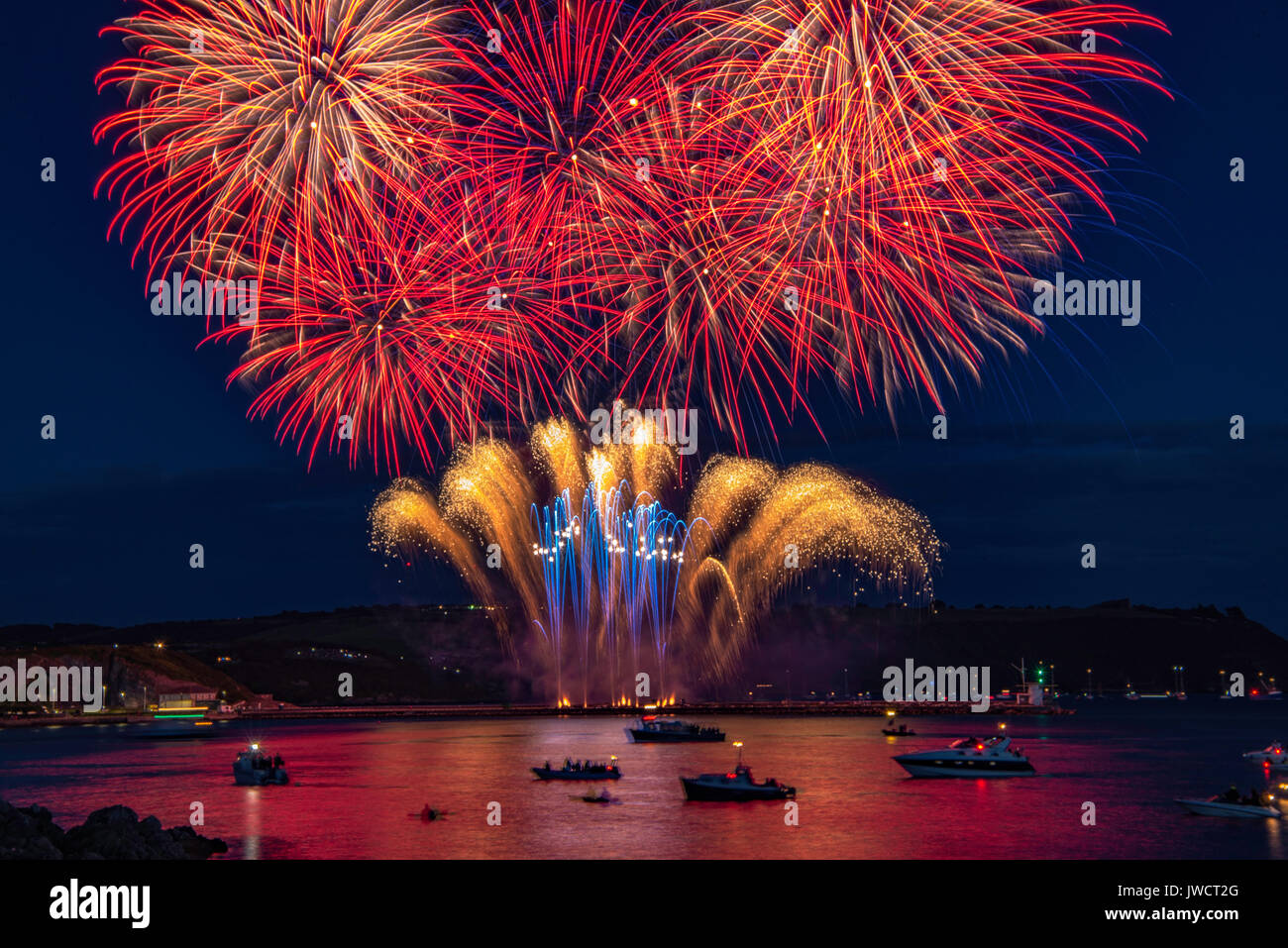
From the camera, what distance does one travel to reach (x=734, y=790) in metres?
79.6

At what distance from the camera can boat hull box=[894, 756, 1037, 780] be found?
9925 cm

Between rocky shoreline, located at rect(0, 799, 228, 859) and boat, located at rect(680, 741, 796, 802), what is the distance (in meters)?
35.3

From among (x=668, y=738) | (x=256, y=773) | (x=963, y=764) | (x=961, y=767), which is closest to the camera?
(x=256, y=773)

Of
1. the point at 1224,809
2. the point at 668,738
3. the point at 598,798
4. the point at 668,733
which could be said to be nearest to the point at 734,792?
the point at 598,798

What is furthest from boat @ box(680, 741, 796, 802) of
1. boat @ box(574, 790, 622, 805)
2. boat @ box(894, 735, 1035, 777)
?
boat @ box(894, 735, 1035, 777)

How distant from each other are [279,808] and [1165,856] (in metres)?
54.2

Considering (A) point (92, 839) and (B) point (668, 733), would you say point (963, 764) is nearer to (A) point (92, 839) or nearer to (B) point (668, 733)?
(B) point (668, 733)

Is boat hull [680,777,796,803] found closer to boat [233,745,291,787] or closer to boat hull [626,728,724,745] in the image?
boat [233,745,291,787]

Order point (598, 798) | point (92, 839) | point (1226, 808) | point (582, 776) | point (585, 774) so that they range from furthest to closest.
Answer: point (585, 774), point (582, 776), point (598, 798), point (1226, 808), point (92, 839)

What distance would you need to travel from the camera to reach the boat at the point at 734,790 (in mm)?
79625

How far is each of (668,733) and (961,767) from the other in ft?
197
